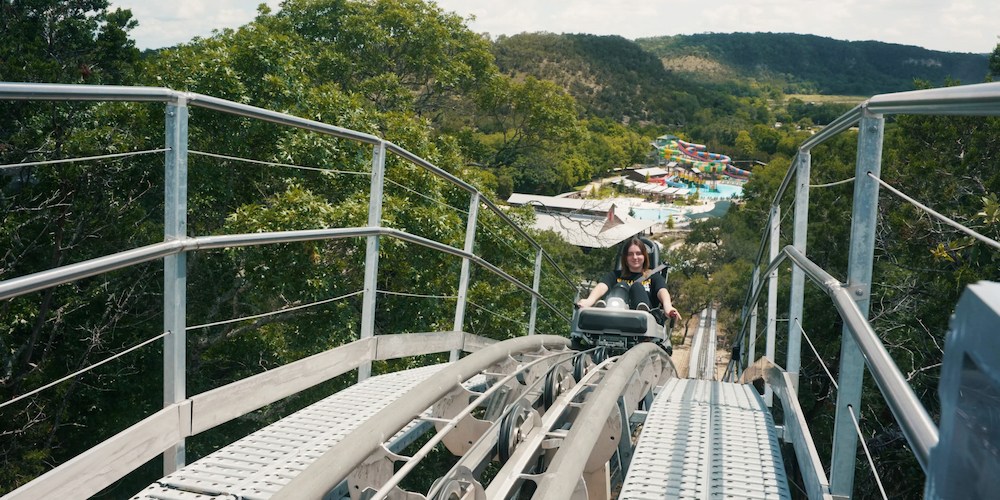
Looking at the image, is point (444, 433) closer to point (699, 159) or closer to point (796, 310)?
point (796, 310)

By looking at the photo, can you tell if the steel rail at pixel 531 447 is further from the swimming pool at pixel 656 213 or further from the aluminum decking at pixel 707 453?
the swimming pool at pixel 656 213

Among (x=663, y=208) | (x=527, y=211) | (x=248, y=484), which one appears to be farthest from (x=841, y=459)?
A: (x=663, y=208)

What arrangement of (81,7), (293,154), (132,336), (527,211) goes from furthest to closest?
(527,211)
(81,7)
(293,154)
(132,336)

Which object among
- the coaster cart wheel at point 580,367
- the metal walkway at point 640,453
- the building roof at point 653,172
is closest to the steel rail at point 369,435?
the metal walkway at point 640,453

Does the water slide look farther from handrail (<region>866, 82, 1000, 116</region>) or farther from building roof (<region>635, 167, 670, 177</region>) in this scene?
handrail (<region>866, 82, 1000, 116</region>)

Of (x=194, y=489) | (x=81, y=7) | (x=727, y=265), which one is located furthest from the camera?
(x=727, y=265)

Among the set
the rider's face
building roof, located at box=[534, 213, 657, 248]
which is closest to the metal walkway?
the rider's face

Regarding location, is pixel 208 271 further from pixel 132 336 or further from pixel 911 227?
pixel 911 227
